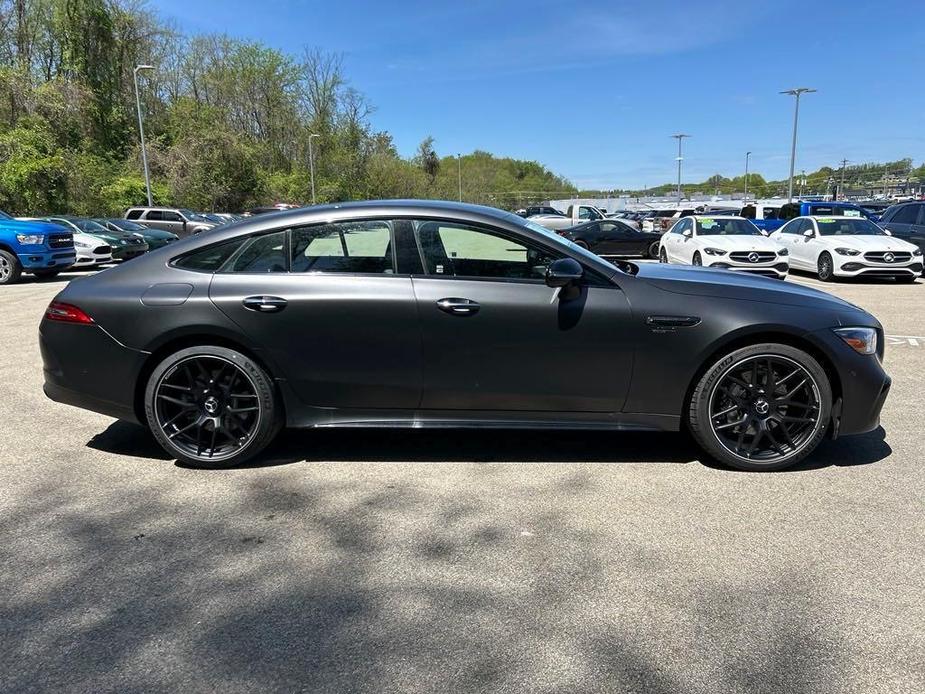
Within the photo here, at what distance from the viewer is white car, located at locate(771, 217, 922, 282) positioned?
14133mm

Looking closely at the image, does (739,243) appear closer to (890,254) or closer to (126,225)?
(890,254)

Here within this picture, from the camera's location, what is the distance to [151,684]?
7.23ft

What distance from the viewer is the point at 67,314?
4.02 metres

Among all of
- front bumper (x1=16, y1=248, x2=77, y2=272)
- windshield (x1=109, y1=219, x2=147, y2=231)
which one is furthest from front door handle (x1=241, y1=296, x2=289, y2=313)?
windshield (x1=109, y1=219, x2=147, y2=231)

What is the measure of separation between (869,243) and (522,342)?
13.9 meters

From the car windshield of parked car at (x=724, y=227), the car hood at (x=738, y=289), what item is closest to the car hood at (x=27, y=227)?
the car hood at (x=738, y=289)

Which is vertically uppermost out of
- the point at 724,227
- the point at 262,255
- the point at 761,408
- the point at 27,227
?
the point at 27,227

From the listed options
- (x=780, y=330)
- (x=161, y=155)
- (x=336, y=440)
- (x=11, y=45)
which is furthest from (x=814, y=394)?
(x=11, y=45)

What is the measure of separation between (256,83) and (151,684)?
61.8 meters

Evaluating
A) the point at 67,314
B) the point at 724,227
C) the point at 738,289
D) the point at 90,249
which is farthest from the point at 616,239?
the point at 67,314

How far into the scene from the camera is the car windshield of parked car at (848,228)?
15.4 meters

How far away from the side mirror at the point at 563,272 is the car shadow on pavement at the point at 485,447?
3.73 feet

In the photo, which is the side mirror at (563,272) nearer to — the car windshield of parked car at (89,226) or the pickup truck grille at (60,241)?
the pickup truck grille at (60,241)

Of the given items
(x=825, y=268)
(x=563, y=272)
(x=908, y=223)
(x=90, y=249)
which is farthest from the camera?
(x=90, y=249)
